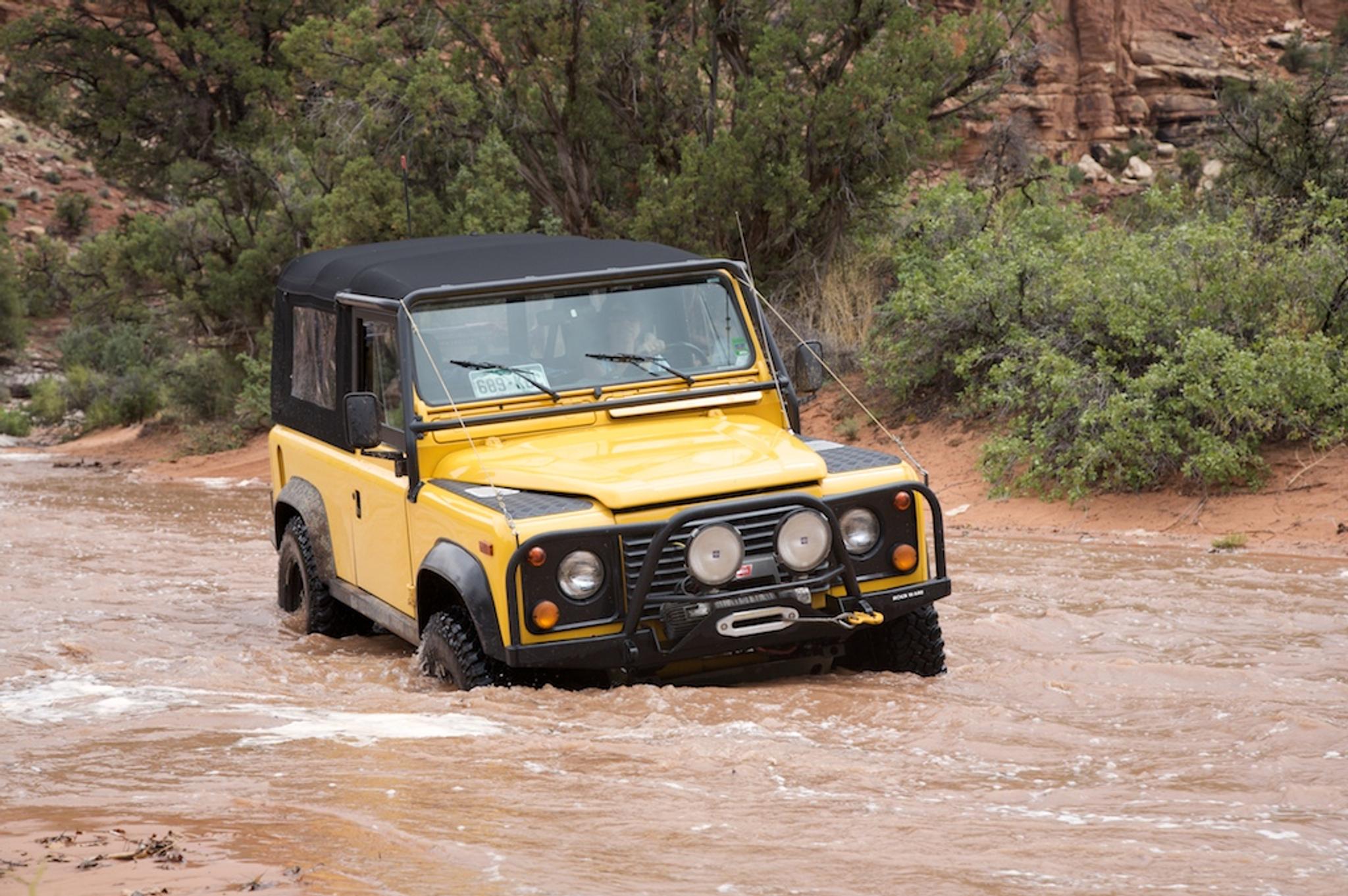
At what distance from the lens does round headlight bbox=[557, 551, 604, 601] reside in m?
5.58

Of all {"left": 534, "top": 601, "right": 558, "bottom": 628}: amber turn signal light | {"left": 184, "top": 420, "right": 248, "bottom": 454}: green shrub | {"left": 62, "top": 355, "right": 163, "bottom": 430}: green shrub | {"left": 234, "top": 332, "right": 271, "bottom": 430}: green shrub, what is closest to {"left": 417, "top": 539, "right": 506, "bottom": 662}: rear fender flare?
{"left": 534, "top": 601, "right": 558, "bottom": 628}: amber turn signal light

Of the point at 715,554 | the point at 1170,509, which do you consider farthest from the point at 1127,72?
the point at 715,554

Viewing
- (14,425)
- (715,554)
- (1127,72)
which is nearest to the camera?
(715,554)

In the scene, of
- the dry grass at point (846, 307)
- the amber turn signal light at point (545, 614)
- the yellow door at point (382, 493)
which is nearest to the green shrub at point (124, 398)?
the dry grass at point (846, 307)

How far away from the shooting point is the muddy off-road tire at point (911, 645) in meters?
6.27

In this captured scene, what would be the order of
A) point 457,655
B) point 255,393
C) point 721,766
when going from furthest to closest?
point 255,393 → point 457,655 → point 721,766

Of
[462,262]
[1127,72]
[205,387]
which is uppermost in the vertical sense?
[1127,72]

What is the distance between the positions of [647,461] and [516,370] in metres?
0.92

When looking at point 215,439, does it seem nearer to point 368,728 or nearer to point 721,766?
point 368,728

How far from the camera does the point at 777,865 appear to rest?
3.86 m

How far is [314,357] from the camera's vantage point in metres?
7.78

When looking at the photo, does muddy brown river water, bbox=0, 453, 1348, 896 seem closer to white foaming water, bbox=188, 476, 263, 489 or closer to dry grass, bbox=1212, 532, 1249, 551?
dry grass, bbox=1212, 532, 1249, 551

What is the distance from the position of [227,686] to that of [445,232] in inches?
523

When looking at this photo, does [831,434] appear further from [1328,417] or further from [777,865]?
[777,865]
